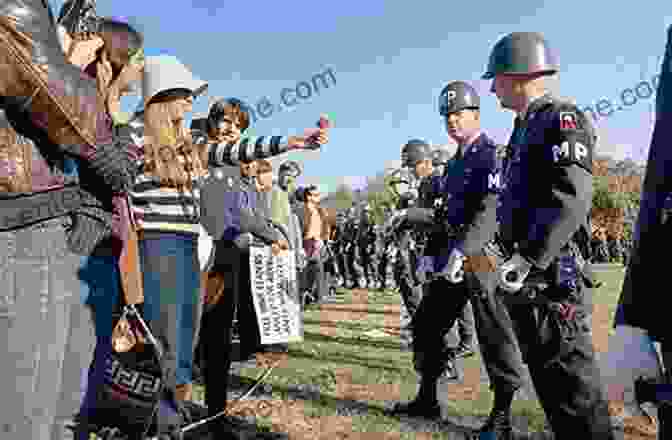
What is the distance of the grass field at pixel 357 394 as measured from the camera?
422 cm

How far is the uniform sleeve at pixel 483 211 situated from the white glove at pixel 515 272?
1.28 m

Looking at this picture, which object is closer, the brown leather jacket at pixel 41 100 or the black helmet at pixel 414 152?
the brown leather jacket at pixel 41 100

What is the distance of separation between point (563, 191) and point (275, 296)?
2.53 m

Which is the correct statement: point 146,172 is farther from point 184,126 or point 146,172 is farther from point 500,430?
point 500,430

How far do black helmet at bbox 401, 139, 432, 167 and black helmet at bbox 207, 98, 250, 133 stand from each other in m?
2.85

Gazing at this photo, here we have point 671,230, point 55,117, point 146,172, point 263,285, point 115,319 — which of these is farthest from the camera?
point 263,285

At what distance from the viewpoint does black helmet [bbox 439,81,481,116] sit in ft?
15.0

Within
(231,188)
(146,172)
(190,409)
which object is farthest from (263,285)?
(146,172)

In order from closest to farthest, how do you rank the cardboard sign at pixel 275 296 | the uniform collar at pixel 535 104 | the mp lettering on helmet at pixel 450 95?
the uniform collar at pixel 535 104
the cardboard sign at pixel 275 296
the mp lettering on helmet at pixel 450 95

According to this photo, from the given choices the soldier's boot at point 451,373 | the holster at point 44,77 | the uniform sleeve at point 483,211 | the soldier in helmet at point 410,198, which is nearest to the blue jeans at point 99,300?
the holster at point 44,77

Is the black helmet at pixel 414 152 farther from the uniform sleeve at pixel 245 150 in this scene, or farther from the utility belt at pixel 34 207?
the utility belt at pixel 34 207

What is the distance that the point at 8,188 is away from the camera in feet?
5.96

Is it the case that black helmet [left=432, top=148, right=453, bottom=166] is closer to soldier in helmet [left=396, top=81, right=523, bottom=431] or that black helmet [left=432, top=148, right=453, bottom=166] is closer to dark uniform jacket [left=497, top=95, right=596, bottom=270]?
soldier in helmet [left=396, top=81, right=523, bottom=431]

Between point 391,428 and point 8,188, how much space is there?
330 cm
